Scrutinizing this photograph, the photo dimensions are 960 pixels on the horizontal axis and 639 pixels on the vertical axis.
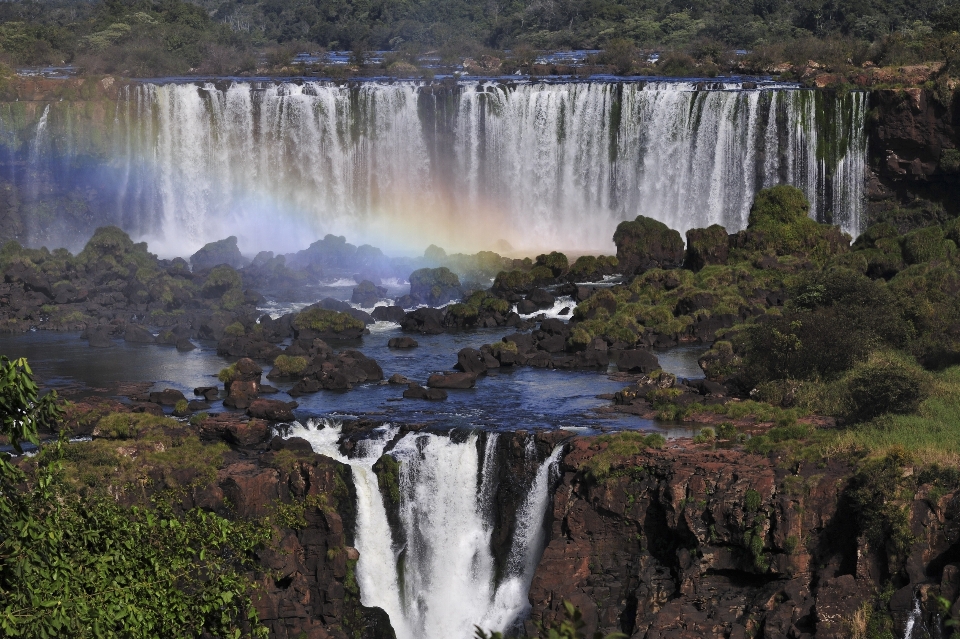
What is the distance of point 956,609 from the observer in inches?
1050

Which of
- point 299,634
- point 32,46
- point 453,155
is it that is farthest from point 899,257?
point 32,46

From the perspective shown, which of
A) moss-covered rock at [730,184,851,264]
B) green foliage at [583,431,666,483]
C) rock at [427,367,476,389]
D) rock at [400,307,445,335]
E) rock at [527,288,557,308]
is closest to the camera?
green foliage at [583,431,666,483]

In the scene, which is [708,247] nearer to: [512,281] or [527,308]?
[512,281]

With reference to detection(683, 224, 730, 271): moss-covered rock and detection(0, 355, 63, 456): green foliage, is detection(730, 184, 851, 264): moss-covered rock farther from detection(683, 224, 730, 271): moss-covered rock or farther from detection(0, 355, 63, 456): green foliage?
detection(0, 355, 63, 456): green foliage

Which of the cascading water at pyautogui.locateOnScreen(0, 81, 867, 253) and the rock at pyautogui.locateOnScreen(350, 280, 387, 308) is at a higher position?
the cascading water at pyautogui.locateOnScreen(0, 81, 867, 253)

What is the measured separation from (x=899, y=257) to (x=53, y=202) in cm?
3960

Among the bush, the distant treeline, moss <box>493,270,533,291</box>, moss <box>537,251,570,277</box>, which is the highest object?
the distant treeline

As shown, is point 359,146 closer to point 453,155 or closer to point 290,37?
point 453,155

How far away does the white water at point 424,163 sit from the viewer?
67875 millimetres

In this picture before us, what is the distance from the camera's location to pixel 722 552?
3119 cm

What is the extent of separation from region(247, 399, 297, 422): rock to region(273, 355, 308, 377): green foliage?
5.29 meters

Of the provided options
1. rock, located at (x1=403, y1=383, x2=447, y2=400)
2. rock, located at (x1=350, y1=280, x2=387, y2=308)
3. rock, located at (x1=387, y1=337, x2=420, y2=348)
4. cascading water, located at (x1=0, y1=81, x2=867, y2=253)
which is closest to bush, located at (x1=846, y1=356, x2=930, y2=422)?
rock, located at (x1=403, y1=383, x2=447, y2=400)

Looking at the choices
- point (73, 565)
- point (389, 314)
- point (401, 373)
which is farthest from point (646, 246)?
point (73, 565)

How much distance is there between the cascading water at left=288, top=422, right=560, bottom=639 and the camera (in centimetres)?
3388
